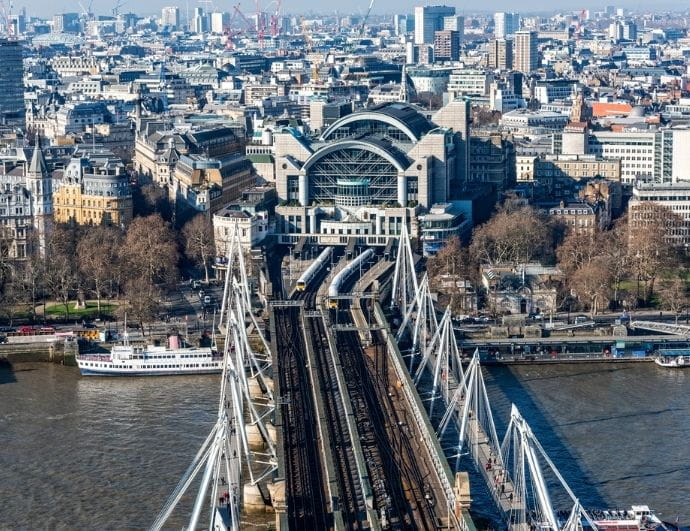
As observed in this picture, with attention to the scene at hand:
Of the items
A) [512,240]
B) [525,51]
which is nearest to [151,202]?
[512,240]

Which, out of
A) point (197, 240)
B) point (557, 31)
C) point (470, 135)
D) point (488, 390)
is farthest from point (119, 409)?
point (557, 31)

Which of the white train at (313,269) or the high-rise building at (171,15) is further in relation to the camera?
the high-rise building at (171,15)

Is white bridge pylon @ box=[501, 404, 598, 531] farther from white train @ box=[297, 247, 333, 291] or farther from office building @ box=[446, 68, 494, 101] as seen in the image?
office building @ box=[446, 68, 494, 101]

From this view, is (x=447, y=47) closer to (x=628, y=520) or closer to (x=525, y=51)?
(x=525, y=51)

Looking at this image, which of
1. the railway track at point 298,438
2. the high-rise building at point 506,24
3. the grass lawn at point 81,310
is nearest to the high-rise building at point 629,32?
the high-rise building at point 506,24

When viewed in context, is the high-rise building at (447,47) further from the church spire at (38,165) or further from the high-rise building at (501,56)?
the church spire at (38,165)
